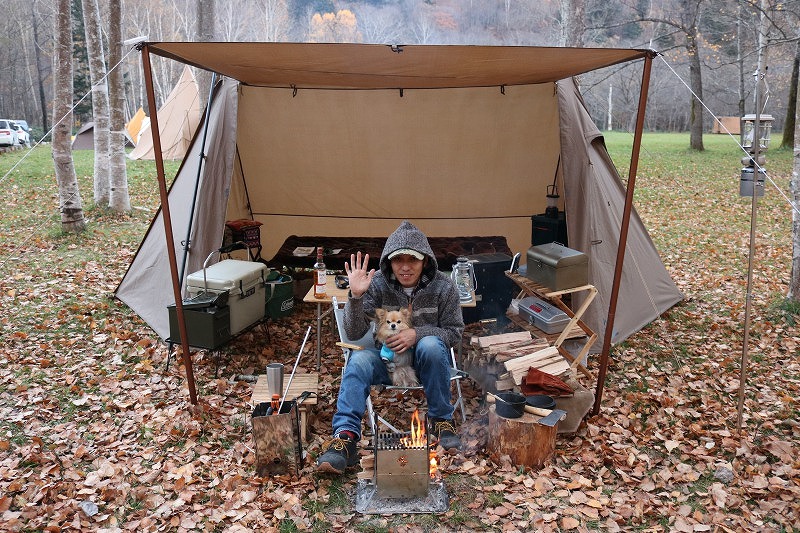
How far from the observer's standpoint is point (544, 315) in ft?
13.9

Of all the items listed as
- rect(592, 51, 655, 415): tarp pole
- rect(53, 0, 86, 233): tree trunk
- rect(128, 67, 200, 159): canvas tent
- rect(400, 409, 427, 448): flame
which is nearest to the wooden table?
rect(400, 409, 427, 448): flame

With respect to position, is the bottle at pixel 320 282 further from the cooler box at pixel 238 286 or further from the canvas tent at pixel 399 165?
the canvas tent at pixel 399 165

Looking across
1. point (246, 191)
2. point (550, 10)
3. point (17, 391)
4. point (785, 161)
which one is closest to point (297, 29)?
point (550, 10)

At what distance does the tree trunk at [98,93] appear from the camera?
770 centimetres

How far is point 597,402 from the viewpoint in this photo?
3676 mm

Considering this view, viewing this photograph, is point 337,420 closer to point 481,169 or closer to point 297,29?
point 481,169

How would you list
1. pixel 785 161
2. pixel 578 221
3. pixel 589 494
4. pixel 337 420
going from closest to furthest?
1. pixel 589 494
2. pixel 337 420
3. pixel 578 221
4. pixel 785 161

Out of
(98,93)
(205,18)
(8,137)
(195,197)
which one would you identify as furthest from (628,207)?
(8,137)

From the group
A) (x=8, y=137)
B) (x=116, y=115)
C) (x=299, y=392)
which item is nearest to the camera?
(x=299, y=392)

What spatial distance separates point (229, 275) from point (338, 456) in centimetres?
185

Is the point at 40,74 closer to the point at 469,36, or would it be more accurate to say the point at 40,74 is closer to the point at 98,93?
the point at 98,93

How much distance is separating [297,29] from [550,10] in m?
15.4

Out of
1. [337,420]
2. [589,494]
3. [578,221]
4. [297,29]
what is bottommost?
[589,494]

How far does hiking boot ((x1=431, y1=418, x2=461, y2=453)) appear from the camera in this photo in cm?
327
